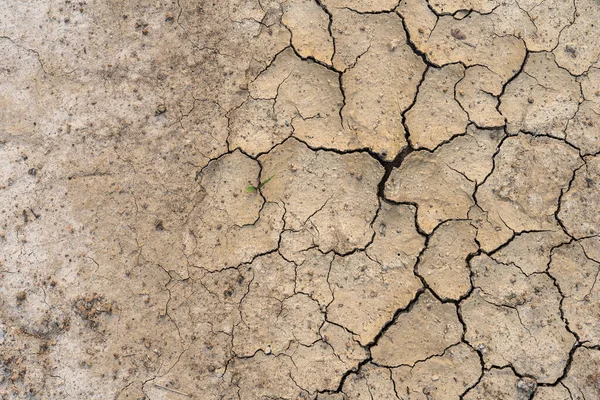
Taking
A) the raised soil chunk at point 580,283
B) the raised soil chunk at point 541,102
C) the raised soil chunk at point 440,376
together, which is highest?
the raised soil chunk at point 541,102

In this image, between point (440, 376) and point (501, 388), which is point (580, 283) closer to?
point (501, 388)

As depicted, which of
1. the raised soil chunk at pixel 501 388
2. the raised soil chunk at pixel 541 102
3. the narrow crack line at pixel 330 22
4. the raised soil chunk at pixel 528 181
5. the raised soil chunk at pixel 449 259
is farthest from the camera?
the narrow crack line at pixel 330 22

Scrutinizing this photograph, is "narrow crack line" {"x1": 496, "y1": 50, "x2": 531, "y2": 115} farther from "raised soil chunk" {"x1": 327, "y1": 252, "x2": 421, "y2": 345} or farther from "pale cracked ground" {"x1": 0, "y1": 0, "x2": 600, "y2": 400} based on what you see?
"raised soil chunk" {"x1": 327, "y1": 252, "x2": 421, "y2": 345}

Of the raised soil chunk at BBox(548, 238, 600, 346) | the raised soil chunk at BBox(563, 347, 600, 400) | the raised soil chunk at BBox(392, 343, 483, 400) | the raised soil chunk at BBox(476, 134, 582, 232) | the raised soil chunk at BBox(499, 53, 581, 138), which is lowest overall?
the raised soil chunk at BBox(392, 343, 483, 400)

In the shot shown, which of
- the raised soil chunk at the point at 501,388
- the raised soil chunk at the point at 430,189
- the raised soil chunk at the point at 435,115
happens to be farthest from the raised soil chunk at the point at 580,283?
the raised soil chunk at the point at 435,115

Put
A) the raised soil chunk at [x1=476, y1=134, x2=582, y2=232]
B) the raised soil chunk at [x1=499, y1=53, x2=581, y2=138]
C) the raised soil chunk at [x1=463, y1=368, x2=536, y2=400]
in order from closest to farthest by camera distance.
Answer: the raised soil chunk at [x1=463, y1=368, x2=536, y2=400], the raised soil chunk at [x1=476, y1=134, x2=582, y2=232], the raised soil chunk at [x1=499, y1=53, x2=581, y2=138]

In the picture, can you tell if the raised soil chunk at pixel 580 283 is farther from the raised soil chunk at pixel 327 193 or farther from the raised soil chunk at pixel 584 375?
the raised soil chunk at pixel 327 193

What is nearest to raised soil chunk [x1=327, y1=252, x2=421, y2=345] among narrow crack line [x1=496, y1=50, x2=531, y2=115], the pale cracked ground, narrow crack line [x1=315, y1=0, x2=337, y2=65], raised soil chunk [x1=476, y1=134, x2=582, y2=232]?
the pale cracked ground

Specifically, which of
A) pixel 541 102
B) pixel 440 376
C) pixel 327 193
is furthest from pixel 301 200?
pixel 541 102

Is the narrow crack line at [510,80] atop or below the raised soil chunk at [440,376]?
atop
